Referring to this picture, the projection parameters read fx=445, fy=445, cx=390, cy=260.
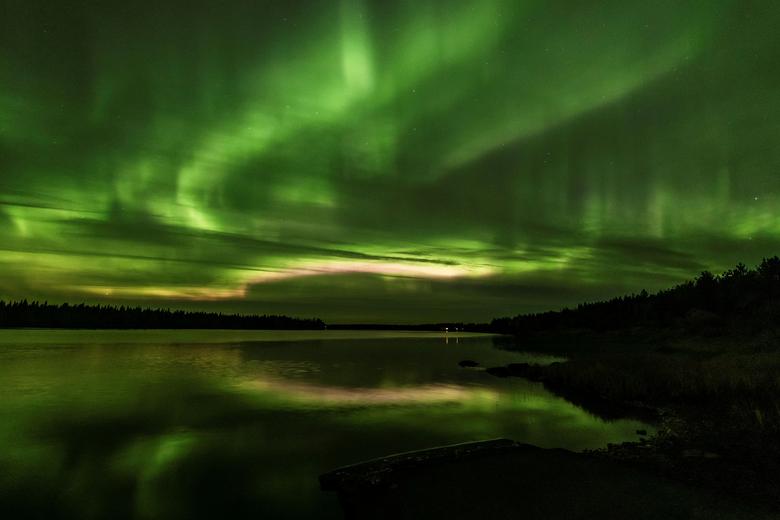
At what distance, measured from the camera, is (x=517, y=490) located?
1116 cm

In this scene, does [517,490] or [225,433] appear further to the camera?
[225,433]

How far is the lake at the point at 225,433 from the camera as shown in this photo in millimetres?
15594

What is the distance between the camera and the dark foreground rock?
384 inches

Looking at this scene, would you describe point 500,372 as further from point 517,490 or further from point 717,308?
point 717,308

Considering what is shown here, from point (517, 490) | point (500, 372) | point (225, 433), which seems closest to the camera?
point (517, 490)

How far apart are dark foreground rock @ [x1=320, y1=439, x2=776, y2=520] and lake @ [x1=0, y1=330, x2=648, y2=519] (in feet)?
5.37

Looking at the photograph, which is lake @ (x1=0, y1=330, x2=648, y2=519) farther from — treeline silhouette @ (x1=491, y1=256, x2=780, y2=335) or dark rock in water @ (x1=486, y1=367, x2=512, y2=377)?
treeline silhouette @ (x1=491, y1=256, x2=780, y2=335)

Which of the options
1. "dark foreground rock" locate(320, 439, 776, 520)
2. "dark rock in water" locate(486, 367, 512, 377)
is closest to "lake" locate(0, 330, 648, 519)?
"dark foreground rock" locate(320, 439, 776, 520)

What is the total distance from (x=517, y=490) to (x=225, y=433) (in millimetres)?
20116

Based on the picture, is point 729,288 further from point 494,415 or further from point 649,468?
point 649,468

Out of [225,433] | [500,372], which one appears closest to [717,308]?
[500,372]

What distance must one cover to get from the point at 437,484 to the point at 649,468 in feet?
23.0

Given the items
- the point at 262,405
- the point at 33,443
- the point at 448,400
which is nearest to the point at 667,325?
the point at 448,400

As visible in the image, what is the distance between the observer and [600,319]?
150 m
